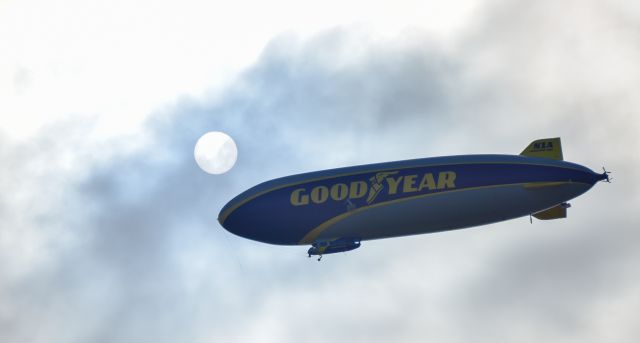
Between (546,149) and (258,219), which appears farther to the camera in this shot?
(546,149)

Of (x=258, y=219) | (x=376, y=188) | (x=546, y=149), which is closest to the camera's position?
(x=376, y=188)

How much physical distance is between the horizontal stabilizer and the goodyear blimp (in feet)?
1.65

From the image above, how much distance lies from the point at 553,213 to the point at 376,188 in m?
20.3

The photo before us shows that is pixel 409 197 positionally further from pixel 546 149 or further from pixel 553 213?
pixel 553 213

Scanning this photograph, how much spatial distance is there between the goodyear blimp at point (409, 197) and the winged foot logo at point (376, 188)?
0.34 ft

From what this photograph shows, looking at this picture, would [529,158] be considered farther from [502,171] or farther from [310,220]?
[310,220]

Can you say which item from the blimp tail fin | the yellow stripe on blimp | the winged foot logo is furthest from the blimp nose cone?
the blimp tail fin

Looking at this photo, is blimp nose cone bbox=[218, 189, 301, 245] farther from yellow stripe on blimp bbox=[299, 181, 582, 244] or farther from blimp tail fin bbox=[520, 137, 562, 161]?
blimp tail fin bbox=[520, 137, 562, 161]

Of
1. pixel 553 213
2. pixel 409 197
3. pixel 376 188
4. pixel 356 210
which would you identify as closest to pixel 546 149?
pixel 553 213

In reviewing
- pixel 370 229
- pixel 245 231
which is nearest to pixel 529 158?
pixel 370 229

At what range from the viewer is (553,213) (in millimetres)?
85812

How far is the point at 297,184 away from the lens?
277 ft

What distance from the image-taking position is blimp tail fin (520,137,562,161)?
8500cm

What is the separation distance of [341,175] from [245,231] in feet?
40.7
